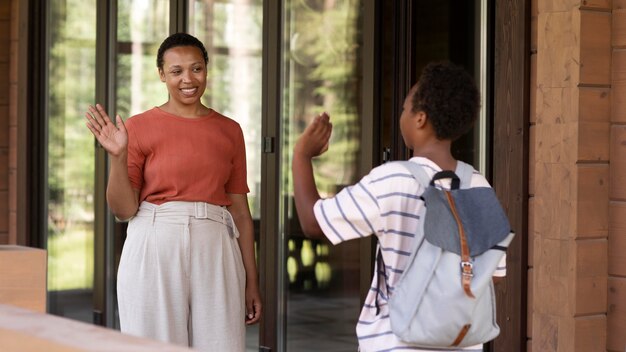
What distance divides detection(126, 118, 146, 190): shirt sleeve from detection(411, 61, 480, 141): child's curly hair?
1130 mm

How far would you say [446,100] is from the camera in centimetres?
226

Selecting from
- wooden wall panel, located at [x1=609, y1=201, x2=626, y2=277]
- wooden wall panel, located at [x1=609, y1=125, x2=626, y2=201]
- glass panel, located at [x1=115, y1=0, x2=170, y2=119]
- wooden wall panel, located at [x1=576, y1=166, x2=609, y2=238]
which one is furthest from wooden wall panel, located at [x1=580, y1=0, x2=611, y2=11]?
glass panel, located at [x1=115, y1=0, x2=170, y2=119]

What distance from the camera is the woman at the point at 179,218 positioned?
312 cm

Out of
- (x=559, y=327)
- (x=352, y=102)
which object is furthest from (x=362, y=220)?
(x=352, y=102)

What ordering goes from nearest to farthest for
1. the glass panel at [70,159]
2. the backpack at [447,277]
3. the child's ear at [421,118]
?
the backpack at [447,277] → the child's ear at [421,118] → the glass panel at [70,159]

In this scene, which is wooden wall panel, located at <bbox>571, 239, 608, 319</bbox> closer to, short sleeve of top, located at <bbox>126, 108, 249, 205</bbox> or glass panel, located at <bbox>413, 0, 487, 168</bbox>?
glass panel, located at <bbox>413, 0, 487, 168</bbox>

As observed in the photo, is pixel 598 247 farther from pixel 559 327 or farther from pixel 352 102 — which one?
pixel 352 102

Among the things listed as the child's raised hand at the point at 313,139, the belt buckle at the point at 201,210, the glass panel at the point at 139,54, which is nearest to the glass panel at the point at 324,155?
the glass panel at the point at 139,54

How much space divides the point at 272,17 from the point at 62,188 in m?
2.30

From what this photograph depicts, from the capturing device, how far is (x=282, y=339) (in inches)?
202

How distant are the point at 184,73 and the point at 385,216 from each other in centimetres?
120

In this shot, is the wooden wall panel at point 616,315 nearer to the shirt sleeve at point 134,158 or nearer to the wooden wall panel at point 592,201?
the wooden wall panel at point 592,201

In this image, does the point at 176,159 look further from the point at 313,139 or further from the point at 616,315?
the point at 616,315

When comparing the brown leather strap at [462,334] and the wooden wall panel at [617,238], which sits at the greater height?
the wooden wall panel at [617,238]
